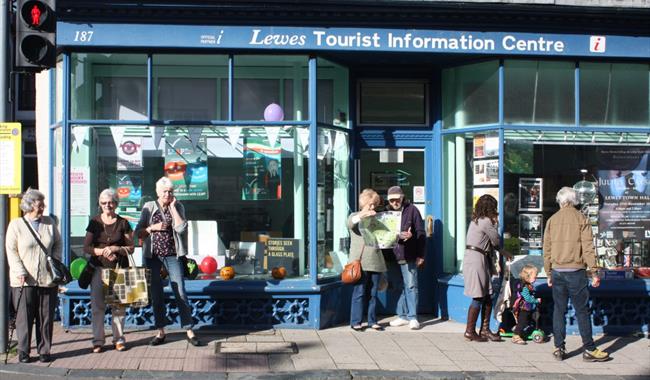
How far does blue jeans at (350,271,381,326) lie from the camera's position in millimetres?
9586

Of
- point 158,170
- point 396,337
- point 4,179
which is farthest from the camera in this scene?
point 158,170

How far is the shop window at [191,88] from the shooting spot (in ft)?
32.4

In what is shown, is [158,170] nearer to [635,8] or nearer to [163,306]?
[163,306]

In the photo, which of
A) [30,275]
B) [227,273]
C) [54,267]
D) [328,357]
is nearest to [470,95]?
[227,273]

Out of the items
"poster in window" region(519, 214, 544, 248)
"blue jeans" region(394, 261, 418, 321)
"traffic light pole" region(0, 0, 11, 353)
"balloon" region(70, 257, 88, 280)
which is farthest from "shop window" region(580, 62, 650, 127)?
"traffic light pole" region(0, 0, 11, 353)

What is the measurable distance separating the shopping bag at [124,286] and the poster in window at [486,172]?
458 centimetres

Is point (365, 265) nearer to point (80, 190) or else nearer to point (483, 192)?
point (483, 192)

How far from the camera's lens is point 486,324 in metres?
9.38

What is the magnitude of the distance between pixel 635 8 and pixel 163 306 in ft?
22.3

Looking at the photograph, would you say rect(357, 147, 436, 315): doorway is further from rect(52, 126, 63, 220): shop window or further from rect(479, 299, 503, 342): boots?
rect(52, 126, 63, 220): shop window

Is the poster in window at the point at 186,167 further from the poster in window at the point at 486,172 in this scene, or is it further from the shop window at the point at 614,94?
the shop window at the point at 614,94

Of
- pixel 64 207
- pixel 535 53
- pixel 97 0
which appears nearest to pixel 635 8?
pixel 535 53

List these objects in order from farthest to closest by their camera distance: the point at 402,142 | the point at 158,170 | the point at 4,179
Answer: the point at 402,142, the point at 158,170, the point at 4,179

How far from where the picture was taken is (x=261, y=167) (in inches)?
396
